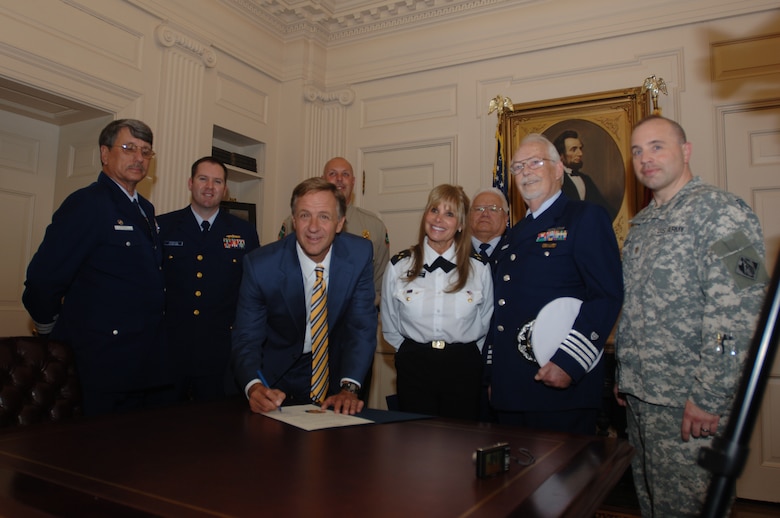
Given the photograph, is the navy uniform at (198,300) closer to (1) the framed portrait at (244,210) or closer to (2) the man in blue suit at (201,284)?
(2) the man in blue suit at (201,284)

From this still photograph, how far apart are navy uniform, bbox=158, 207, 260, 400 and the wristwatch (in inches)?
44.9

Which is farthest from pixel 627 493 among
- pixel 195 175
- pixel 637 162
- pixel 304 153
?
pixel 304 153

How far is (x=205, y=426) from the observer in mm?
1546

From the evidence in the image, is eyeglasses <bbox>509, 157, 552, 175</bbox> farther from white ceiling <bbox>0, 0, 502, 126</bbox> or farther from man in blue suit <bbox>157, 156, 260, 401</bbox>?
white ceiling <bbox>0, 0, 502, 126</bbox>

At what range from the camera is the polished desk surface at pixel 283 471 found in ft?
3.18

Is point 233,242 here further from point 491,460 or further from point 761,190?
point 761,190

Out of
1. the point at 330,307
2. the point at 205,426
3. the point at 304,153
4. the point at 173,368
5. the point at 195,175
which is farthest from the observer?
the point at 304,153

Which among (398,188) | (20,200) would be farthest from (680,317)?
(20,200)

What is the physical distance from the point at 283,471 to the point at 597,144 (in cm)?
390

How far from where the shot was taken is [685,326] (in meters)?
1.94

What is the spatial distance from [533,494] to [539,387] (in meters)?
1.06

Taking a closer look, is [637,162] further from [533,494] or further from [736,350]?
[533,494]

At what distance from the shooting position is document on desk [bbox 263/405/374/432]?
1.58 meters

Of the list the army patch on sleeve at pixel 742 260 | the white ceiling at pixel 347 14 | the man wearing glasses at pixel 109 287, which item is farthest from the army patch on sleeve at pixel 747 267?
the white ceiling at pixel 347 14
